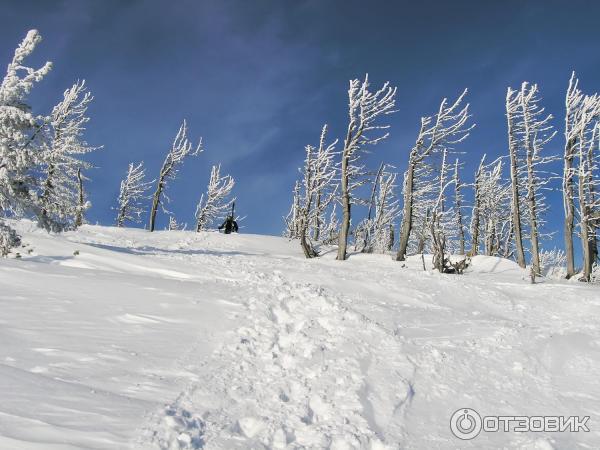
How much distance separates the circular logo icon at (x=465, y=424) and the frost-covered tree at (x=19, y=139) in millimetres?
10794

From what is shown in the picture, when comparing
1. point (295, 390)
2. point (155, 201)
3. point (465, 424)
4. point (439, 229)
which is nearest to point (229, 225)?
point (155, 201)

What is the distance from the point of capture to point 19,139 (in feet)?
36.9

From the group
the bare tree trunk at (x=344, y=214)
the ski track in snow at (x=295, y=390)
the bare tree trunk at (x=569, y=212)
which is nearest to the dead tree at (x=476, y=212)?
the bare tree trunk at (x=569, y=212)

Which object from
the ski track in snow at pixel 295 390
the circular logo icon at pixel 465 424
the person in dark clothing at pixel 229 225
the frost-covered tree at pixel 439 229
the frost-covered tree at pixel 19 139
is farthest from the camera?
the person in dark clothing at pixel 229 225

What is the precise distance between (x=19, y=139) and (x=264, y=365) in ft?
32.6

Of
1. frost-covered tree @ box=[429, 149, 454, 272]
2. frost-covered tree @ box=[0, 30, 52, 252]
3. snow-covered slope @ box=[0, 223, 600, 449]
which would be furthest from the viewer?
frost-covered tree @ box=[429, 149, 454, 272]

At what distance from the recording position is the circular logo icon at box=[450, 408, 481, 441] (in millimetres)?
4149

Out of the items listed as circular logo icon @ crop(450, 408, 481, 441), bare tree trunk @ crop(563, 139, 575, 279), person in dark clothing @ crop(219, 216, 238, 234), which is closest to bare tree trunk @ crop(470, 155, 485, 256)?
bare tree trunk @ crop(563, 139, 575, 279)

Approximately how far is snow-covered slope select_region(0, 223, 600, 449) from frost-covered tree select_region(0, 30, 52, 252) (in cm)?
332

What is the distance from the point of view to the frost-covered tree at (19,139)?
11227 millimetres

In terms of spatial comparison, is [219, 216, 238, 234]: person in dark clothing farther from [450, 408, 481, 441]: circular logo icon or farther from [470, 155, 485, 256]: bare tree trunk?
[450, 408, 481, 441]: circular logo icon

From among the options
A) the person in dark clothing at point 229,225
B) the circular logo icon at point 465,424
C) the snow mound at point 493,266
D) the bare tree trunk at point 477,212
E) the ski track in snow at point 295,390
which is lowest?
the circular logo icon at point 465,424

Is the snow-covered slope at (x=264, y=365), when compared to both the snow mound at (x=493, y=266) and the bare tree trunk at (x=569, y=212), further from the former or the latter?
the bare tree trunk at (x=569, y=212)

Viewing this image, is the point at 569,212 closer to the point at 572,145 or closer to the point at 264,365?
the point at 572,145
